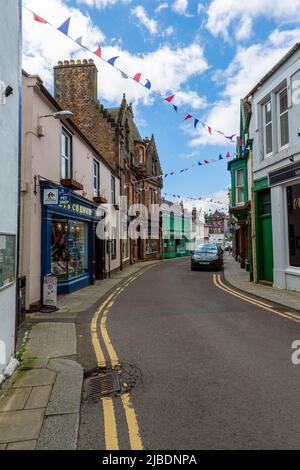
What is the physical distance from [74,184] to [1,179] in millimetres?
7489

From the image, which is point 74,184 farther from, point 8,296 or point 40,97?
point 8,296

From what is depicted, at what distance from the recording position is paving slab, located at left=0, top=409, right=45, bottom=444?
3369mm

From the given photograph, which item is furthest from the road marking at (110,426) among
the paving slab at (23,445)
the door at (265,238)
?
the door at (265,238)

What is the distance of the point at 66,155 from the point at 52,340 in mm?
8663

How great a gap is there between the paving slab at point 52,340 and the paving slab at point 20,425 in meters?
2.01

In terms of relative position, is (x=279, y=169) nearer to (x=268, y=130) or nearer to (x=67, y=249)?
(x=268, y=130)

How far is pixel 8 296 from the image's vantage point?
5391 mm

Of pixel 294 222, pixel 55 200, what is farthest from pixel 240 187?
pixel 55 200

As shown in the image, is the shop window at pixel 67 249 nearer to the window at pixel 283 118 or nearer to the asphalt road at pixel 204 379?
the asphalt road at pixel 204 379

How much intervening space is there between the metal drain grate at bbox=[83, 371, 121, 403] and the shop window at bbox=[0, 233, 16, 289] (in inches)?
78.5

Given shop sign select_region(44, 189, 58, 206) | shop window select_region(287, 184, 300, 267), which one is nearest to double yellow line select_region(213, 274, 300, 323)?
shop window select_region(287, 184, 300, 267)

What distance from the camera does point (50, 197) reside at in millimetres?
10109

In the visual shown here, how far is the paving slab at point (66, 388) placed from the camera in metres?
3.98
